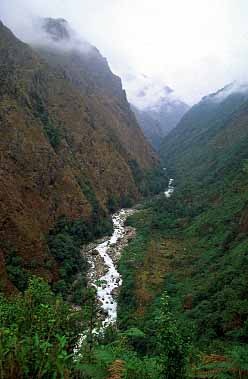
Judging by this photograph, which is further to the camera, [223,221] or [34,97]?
[34,97]

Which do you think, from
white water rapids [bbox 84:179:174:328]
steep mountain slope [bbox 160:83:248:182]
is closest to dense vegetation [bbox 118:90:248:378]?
white water rapids [bbox 84:179:174:328]

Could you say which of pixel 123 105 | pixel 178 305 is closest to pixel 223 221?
pixel 178 305

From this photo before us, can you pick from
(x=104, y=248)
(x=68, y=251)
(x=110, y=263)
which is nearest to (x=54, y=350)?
(x=68, y=251)

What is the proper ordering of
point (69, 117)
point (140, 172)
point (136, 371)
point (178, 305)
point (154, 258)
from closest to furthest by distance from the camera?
point (136, 371)
point (178, 305)
point (154, 258)
point (69, 117)
point (140, 172)

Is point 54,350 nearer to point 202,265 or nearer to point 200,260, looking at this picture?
point 202,265

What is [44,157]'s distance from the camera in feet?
145

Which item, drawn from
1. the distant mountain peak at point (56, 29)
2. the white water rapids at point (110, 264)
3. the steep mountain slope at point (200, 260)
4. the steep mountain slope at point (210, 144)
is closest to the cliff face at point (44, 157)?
the white water rapids at point (110, 264)

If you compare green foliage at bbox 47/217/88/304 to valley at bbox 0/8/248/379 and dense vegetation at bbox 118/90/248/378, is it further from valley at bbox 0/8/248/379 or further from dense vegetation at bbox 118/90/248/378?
dense vegetation at bbox 118/90/248/378

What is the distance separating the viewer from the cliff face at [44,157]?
33719mm

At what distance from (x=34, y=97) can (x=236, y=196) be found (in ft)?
108

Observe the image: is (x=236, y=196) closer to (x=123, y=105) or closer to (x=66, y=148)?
(x=66, y=148)

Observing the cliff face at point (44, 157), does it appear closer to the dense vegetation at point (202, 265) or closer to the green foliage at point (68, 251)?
the green foliage at point (68, 251)

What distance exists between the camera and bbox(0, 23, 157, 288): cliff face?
33.7 meters

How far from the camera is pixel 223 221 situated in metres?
37.9
